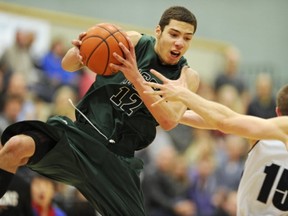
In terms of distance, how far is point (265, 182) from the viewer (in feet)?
19.0

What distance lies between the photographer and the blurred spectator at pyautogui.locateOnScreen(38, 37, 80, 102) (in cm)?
1088

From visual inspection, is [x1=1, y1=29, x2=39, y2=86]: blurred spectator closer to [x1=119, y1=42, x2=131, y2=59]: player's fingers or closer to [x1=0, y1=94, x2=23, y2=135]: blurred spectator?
[x1=0, y1=94, x2=23, y2=135]: blurred spectator

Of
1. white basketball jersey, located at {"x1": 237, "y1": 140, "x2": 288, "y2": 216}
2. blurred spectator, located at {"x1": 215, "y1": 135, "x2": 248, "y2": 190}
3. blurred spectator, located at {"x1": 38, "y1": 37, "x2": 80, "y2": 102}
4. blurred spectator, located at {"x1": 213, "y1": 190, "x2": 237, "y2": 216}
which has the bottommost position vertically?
blurred spectator, located at {"x1": 213, "y1": 190, "x2": 237, "y2": 216}

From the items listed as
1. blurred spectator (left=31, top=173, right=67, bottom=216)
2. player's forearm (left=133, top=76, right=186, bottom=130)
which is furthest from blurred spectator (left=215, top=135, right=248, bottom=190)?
player's forearm (left=133, top=76, right=186, bottom=130)

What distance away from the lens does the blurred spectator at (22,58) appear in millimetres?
10703

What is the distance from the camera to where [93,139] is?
5.54 metres

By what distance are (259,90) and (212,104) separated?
27.2 ft

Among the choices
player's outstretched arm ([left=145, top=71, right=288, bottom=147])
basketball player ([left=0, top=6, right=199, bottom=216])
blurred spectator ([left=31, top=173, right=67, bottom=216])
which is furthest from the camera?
blurred spectator ([left=31, top=173, right=67, bottom=216])

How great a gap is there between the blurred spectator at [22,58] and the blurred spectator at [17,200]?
3.93 meters

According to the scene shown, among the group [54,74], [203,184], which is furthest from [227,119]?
[54,74]

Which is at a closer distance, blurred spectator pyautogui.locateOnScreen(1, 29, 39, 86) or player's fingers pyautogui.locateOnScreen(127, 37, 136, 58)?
player's fingers pyautogui.locateOnScreen(127, 37, 136, 58)

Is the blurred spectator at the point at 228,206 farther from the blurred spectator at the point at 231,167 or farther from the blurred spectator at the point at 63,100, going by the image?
the blurred spectator at the point at 63,100

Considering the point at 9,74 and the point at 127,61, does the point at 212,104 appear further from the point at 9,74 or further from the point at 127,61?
the point at 9,74

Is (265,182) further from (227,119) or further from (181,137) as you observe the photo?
(181,137)
